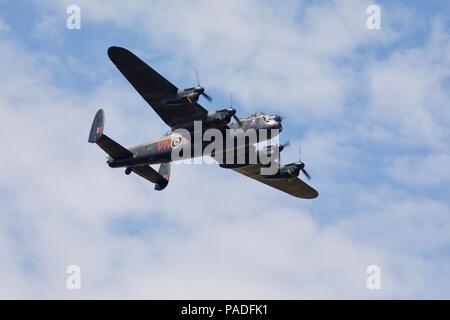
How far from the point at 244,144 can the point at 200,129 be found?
9.24ft

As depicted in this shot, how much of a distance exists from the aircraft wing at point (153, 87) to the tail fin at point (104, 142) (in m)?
3.36

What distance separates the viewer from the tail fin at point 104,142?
48281 millimetres

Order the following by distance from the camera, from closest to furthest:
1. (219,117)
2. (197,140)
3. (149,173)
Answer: (219,117)
(197,140)
(149,173)

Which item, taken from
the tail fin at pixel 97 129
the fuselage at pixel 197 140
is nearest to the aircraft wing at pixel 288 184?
the fuselage at pixel 197 140

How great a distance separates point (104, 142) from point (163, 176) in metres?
5.36

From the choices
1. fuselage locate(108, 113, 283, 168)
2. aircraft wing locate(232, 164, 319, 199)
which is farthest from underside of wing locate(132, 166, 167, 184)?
aircraft wing locate(232, 164, 319, 199)

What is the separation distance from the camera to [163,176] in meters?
52.1

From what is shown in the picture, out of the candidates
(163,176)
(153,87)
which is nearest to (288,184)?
(163,176)

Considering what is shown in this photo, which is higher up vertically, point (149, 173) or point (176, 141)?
point (176, 141)

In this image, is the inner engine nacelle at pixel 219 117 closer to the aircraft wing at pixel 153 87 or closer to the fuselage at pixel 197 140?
the fuselage at pixel 197 140

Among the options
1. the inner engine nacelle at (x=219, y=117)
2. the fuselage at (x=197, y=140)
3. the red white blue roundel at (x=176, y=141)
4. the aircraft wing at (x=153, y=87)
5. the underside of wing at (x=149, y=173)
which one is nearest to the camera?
the aircraft wing at (x=153, y=87)

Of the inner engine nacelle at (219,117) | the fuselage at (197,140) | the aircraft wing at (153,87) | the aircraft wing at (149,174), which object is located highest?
the aircraft wing at (153,87)

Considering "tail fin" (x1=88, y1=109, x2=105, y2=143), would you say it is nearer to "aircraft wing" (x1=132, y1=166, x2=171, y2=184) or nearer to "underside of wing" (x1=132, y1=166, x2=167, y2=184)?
"underside of wing" (x1=132, y1=166, x2=167, y2=184)

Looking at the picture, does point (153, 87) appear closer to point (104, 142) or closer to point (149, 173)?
point (104, 142)
